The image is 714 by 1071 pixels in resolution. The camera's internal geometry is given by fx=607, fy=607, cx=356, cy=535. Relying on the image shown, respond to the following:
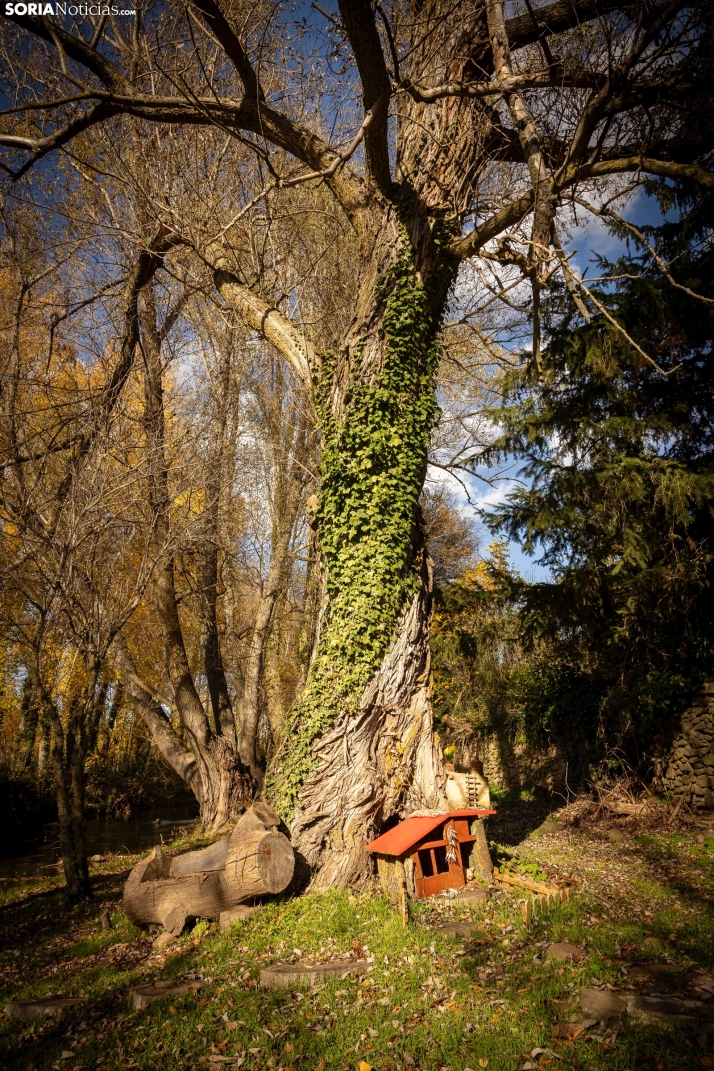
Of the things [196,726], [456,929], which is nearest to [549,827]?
[456,929]

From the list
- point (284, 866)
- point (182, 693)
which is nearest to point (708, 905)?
point (284, 866)

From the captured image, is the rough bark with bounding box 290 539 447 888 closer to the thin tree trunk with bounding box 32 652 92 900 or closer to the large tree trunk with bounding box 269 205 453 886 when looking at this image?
Answer: the large tree trunk with bounding box 269 205 453 886

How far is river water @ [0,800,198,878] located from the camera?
1123cm

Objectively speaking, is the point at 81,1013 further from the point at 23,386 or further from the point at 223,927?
the point at 23,386

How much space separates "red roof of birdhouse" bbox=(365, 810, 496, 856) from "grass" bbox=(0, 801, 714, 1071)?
461 millimetres

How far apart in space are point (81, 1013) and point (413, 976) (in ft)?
7.67

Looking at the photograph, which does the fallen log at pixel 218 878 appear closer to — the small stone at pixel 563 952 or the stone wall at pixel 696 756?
the small stone at pixel 563 952

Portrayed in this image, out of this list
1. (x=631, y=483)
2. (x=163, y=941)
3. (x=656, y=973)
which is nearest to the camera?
(x=656, y=973)

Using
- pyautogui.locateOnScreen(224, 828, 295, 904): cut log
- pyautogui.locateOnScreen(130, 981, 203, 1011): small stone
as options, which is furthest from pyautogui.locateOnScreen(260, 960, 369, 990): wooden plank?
pyautogui.locateOnScreen(224, 828, 295, 904): cut log

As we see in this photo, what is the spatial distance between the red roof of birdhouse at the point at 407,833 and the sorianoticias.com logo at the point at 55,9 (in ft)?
24.6

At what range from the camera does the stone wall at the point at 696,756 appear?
928cm

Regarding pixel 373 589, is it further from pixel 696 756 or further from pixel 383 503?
pixel 696 756

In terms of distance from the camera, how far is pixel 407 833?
5.55 metres

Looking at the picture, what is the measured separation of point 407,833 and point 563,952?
1.59m
